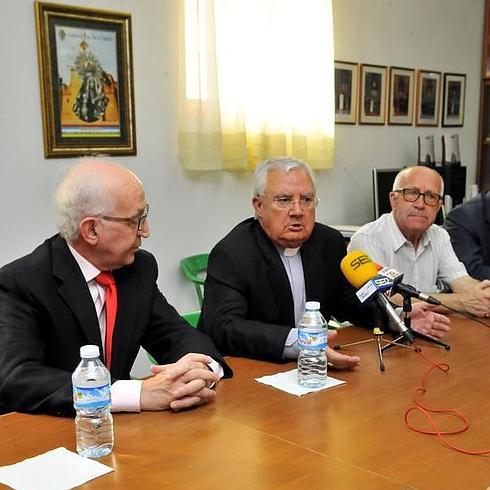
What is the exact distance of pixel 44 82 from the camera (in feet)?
10.4

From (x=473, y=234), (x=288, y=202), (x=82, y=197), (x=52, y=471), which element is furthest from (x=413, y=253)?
(x=52, y=471)

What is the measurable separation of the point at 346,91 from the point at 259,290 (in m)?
2.80

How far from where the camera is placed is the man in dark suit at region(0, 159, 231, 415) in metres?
1.60

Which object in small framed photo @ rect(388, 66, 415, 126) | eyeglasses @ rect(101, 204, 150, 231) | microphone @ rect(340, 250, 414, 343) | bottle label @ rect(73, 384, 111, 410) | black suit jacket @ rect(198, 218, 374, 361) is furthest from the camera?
small framed photo @ rect(388, 66, 415, 126)

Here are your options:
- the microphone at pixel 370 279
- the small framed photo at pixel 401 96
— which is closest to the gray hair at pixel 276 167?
the microphone at pixel 370 279

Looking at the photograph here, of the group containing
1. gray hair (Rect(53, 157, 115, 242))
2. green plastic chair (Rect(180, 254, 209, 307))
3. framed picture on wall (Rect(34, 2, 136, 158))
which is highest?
A: framed picture on wall (Rect(34, 2, 136, 158))

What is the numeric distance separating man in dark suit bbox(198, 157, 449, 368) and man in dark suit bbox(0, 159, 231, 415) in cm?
29

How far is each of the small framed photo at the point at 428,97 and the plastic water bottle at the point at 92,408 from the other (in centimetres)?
458

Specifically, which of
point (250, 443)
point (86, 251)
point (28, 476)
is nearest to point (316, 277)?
point (86, 251)

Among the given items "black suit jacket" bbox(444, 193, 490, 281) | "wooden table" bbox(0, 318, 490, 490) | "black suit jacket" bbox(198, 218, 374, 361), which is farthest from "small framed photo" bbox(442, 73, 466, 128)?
"wooden table" bbox(0, 318, 490, 490)

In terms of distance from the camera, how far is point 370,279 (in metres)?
2.00

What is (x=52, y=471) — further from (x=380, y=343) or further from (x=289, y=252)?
(x=289, y=252)

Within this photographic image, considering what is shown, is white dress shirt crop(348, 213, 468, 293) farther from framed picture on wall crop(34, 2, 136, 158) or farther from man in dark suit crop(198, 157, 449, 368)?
framed picture on wall crop(34, 2, 136, 158)

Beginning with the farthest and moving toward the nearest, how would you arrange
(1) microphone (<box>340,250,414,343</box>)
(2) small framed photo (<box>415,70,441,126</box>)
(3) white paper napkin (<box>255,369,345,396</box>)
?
(2) small framed photo (<box>415,70,441,126</box>) → (1) microphone (<box>340,250,414,343</box>) → (3) white paper napkin (<box>255,369,345,396</box>)
